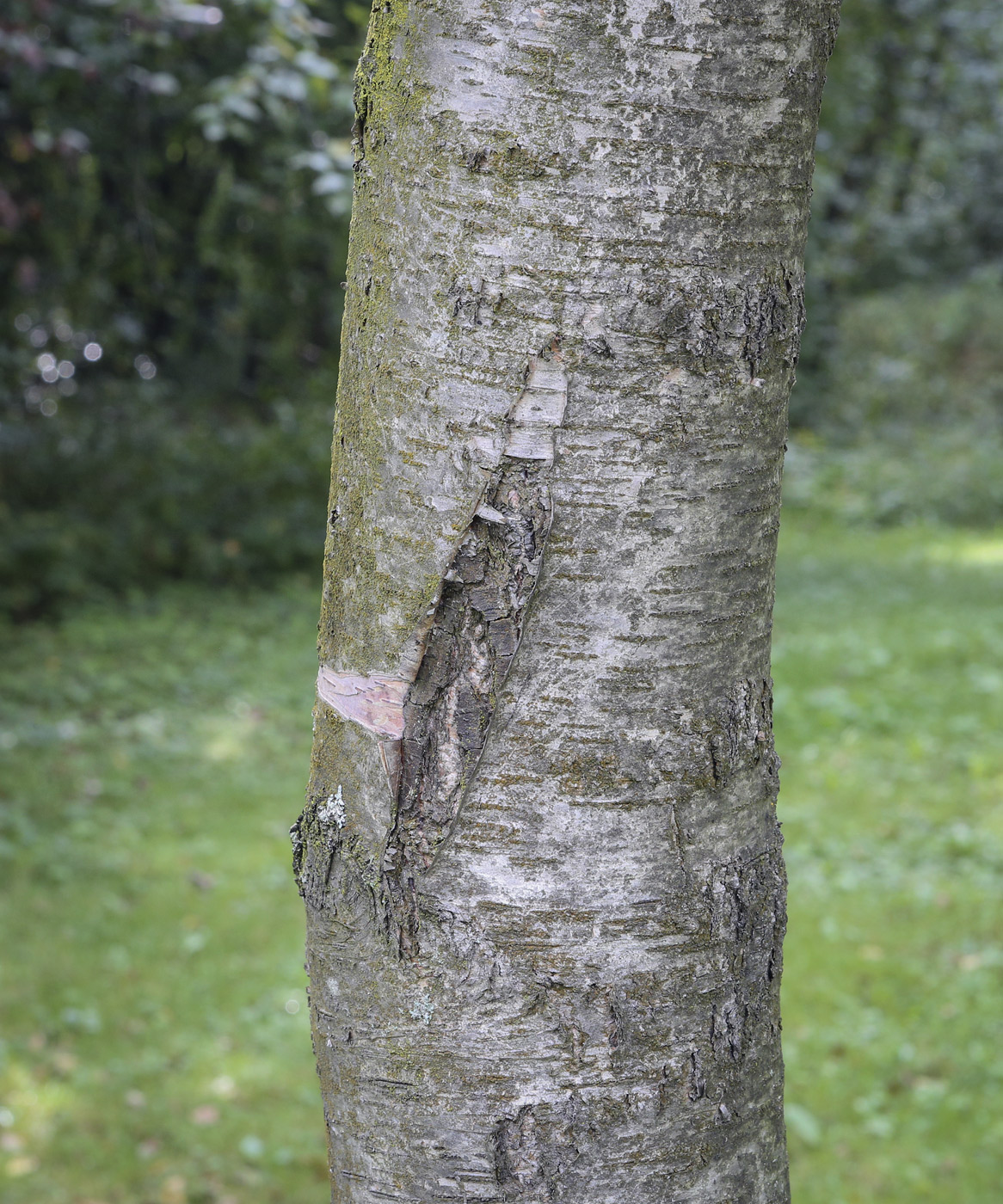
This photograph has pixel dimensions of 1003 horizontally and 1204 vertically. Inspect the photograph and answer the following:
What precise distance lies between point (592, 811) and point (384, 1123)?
352 mm

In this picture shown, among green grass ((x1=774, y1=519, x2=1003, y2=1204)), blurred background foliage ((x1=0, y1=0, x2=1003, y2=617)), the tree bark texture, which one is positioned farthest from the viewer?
blurred background foliage ((x1=0, y1=0, x2=1003, y2=617))

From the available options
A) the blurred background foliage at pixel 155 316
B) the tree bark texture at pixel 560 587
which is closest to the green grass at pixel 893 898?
the tree bark texture at pixel 560 587

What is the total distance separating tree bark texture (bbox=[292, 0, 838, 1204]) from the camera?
919 mm

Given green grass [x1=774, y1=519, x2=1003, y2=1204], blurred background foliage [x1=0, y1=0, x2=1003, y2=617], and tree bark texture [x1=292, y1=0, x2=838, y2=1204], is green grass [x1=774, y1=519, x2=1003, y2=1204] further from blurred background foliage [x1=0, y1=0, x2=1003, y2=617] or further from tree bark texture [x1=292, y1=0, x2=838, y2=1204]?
blurred background foliage [x1=0, y1=0, x2=1003, y2=617]

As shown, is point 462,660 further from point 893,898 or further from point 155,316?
point 155,316

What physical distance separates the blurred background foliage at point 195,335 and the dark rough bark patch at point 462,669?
4.15 m

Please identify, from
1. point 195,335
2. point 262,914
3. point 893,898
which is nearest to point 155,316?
point 195,335

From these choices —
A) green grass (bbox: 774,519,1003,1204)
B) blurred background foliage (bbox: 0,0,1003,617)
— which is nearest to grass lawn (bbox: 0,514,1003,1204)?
green grass (bbox: 774,519,1003,1204)

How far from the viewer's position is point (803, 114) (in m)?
0.98

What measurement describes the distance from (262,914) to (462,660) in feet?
12.2

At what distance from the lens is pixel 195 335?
10.4 metres

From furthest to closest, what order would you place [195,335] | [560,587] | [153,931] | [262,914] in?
[195,335], [262,914], [153,931], [560,587]

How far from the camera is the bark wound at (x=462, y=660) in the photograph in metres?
0.95

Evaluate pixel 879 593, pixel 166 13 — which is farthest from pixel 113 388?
pixel 879 593
